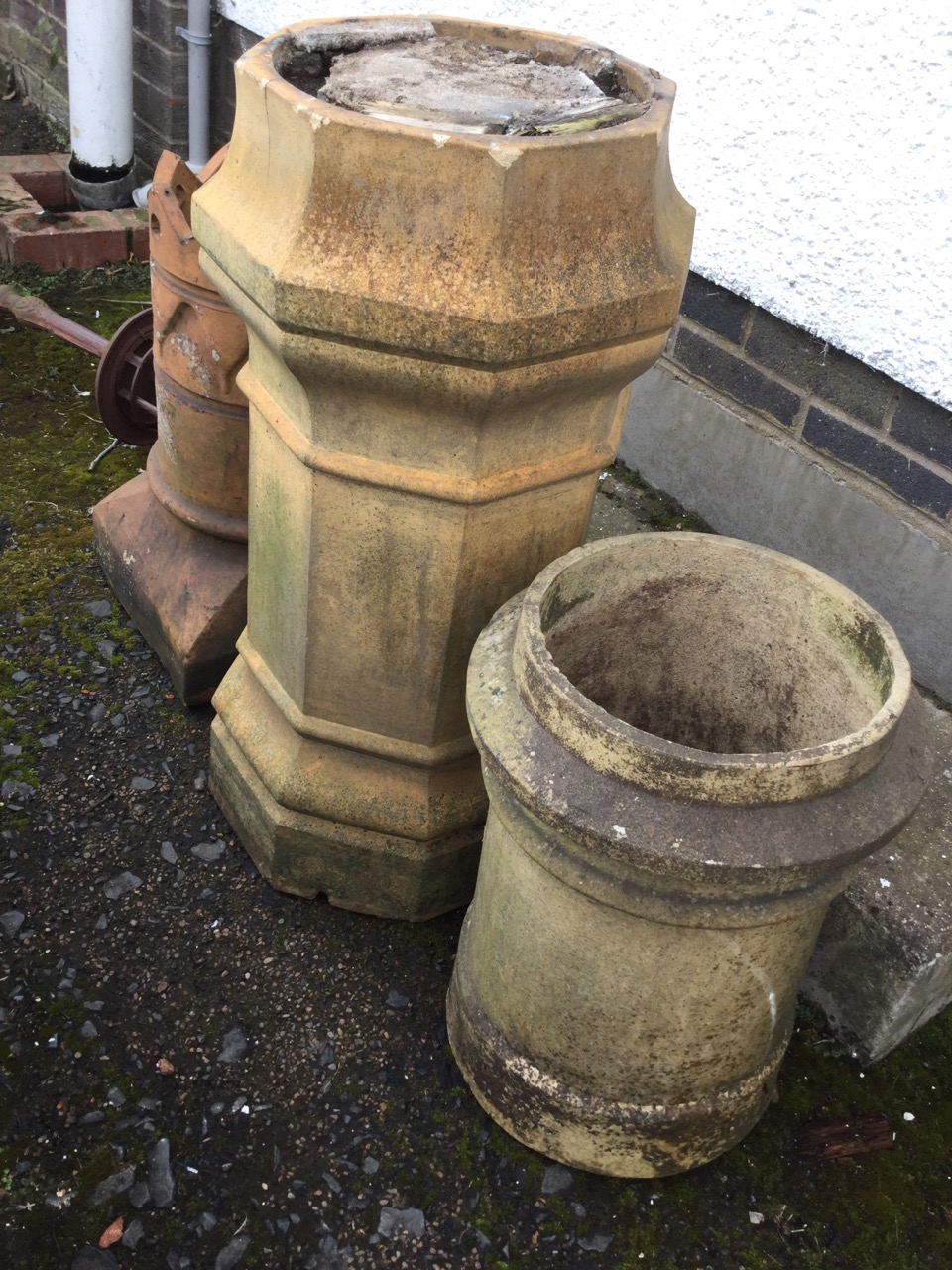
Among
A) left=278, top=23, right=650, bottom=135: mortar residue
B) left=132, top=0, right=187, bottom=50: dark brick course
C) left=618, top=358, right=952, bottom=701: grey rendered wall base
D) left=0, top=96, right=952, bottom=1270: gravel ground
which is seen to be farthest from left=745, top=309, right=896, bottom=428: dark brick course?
left=132, top=0, right=187, bottom=50: dark brick course

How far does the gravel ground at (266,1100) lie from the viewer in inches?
75.7

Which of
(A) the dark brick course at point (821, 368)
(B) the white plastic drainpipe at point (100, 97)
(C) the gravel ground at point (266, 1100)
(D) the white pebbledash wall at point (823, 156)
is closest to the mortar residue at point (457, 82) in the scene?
(D) the white pebbledash wall at point (823, 156)

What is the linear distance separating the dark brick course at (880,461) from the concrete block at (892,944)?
28.7 inches

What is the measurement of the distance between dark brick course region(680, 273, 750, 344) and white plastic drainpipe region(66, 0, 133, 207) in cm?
286

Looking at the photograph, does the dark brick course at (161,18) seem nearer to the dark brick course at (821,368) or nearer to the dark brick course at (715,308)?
the dark brick course at (715,308)

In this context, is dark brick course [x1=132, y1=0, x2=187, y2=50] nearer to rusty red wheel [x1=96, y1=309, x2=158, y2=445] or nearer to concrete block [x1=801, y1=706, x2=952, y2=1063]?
Answer: rusty red wheel [x1=96, y1=309, x2=158, y2=445]

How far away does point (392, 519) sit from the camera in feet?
6.31

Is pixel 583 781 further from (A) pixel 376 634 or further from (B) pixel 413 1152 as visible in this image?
(B) pixel 413 1152

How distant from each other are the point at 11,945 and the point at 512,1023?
1022mm

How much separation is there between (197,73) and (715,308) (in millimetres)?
2788

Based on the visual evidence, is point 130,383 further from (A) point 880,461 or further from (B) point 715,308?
(A) point 880,461

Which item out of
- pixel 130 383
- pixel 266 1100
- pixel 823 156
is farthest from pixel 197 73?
pixel 266 1100

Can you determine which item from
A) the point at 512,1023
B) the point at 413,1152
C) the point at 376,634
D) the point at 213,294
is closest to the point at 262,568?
the point at 376,634

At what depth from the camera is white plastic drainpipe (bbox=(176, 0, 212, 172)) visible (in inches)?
183
